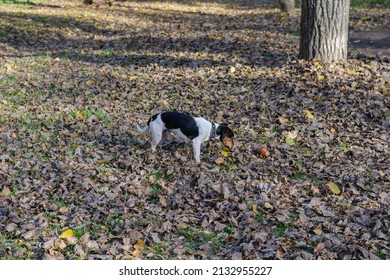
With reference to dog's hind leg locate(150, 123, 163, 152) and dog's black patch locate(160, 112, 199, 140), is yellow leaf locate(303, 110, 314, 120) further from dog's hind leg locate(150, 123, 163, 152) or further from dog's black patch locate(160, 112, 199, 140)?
dog's hind leg locate(150, 123, 163, 152)

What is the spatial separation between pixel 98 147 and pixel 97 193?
5.18ft

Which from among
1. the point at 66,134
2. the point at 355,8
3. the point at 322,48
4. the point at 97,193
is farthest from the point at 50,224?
the point at 355,8

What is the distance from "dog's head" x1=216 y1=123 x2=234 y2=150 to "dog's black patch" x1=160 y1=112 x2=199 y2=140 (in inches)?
12.1

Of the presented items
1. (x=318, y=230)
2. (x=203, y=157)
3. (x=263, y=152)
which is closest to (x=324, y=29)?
(x=263, y=152)

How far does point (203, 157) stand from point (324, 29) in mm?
4210

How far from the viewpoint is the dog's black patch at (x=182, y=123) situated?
6.71 m

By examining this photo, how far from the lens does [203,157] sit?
23.2 ft

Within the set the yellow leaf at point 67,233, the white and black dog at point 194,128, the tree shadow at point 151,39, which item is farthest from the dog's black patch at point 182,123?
the tree shadow at point 151,39

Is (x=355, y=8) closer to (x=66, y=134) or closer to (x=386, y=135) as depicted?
(x=386, y=135)

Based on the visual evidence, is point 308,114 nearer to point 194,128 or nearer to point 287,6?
point 194,128

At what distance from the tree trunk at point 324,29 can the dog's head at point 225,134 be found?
3910 millimetres

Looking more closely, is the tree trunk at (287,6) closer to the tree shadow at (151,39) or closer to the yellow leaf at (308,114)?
the tree shadow at (151,39)

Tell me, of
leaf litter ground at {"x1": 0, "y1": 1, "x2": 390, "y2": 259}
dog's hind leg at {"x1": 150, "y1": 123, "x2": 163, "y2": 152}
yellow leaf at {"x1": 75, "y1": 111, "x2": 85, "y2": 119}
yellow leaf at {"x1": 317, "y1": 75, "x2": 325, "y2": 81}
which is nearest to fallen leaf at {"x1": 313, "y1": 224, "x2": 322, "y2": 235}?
leaf litter ground at {"x1": 0, "y1": 1, "x2": 390, "y2": 259}

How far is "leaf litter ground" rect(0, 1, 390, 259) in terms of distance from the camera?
504 centimetres
